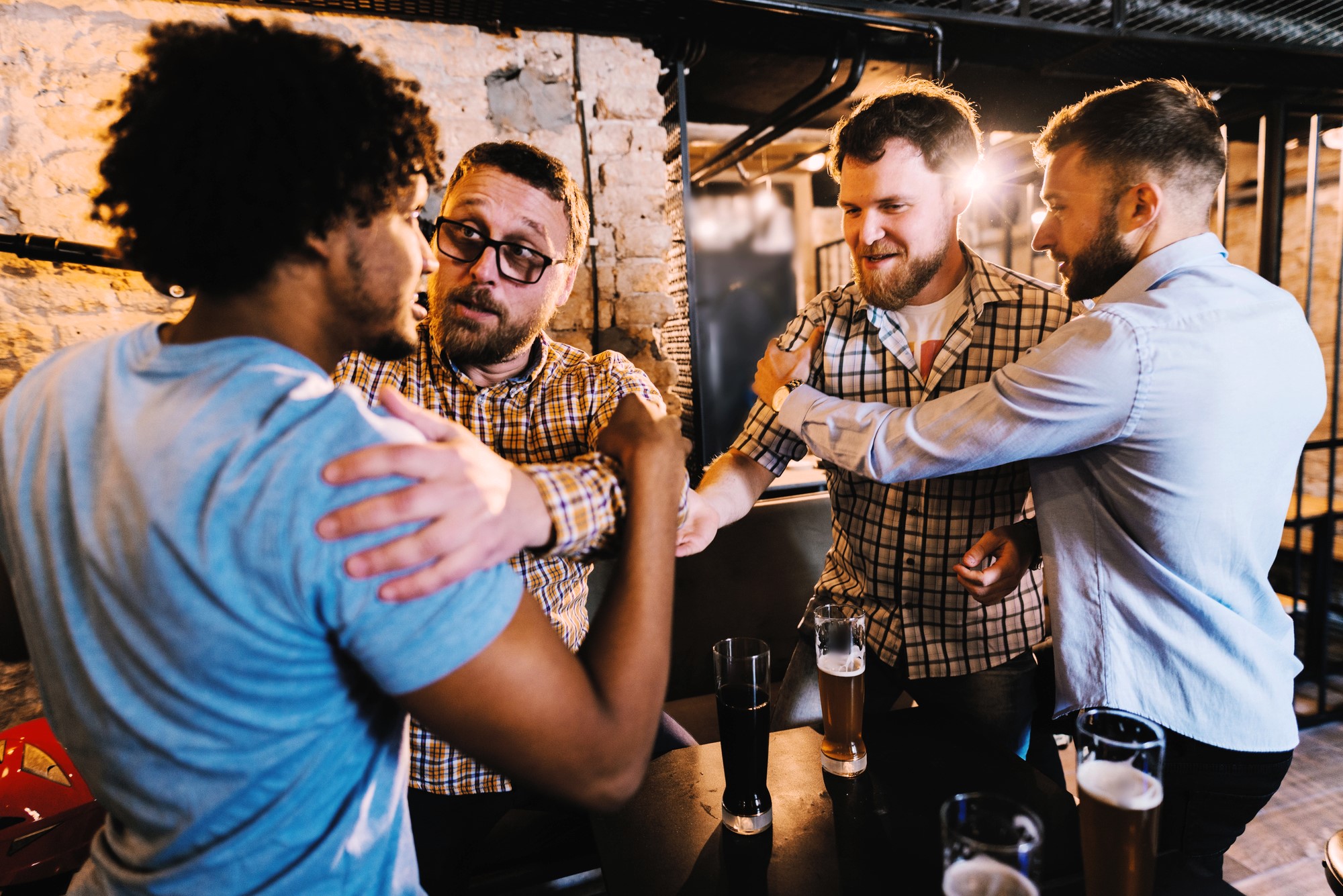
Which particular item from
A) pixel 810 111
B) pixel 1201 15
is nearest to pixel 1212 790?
pixel 810 111

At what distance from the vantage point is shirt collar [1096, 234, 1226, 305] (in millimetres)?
1381

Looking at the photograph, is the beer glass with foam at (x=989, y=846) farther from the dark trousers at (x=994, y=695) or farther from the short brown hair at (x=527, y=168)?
the short brown hair at (x=527, y=168)

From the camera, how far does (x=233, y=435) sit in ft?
2.08

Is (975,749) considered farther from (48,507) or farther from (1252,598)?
(48,507)

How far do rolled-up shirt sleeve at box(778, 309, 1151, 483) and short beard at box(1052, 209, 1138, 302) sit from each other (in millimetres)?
284

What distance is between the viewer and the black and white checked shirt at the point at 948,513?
1727 millimetres

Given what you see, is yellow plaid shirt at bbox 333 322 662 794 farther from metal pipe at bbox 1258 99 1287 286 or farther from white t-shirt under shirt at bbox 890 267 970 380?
metal pipe at bbox 1258 99 1287 286

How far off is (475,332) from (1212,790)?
1.85 metres

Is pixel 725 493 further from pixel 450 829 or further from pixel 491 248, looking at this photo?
pixel 450 829

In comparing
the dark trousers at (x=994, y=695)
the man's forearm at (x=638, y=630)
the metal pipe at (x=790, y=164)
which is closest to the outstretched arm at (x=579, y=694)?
the man's forearm at (x=638, y=630)

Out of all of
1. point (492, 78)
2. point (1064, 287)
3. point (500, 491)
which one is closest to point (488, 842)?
point (500, 491)

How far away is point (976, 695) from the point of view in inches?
68.5

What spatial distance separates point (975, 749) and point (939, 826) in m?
0.24

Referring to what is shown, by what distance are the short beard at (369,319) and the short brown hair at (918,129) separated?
4.62 ft
